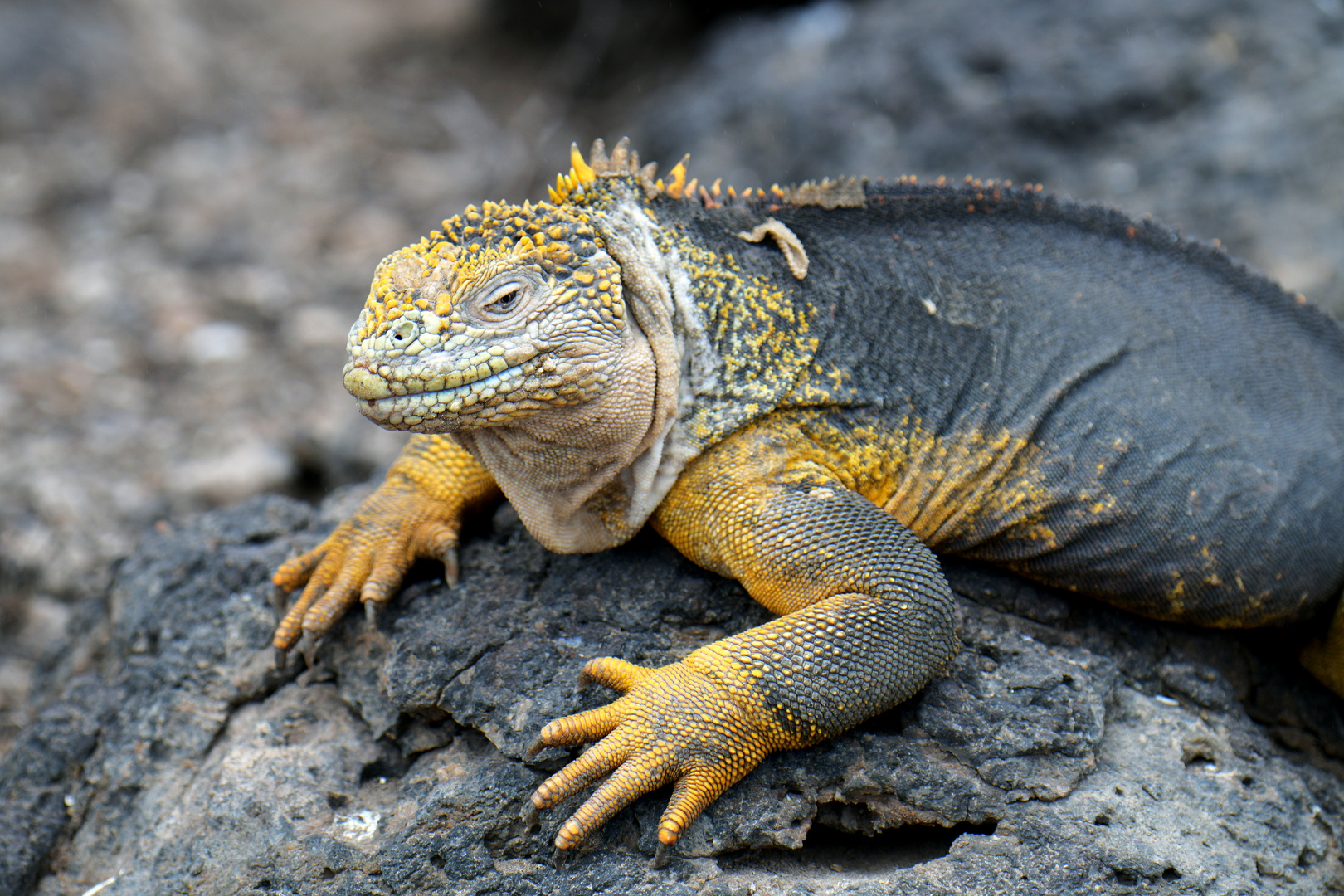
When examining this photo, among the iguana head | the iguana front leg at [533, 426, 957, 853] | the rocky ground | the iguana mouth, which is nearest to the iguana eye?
the iguana head

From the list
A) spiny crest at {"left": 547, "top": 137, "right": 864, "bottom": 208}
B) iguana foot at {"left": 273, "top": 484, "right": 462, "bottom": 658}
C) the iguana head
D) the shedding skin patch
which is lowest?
iguana foot at {"left": 273, "top": 484, "right": 462, "bottom": 658}

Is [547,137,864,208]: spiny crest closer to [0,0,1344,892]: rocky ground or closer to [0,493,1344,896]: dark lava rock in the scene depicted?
[0,493,1344,896]: dark lava rock

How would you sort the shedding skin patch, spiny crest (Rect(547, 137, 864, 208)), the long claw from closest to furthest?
spiny crest (Rect(547, 137, 864, 208))
the shedding skin patch
the long claw

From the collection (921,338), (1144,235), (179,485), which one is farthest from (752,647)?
(179,485)

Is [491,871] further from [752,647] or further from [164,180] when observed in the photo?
[164,180]

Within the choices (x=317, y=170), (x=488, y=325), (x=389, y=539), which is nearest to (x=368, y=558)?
(x=389, y=539)

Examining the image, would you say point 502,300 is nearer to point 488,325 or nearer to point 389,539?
point 488,325
